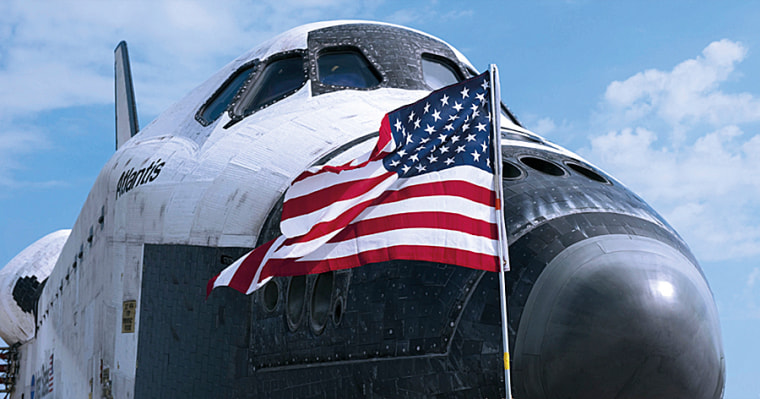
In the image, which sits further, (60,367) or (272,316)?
(60,367)

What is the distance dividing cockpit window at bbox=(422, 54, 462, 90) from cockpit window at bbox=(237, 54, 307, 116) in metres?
1.01

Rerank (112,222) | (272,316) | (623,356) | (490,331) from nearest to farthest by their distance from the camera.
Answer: (623,356) → (490,331) → (272,316) → (112,222)

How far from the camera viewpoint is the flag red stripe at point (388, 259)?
3.29 metres

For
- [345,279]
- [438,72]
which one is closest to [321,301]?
[345,279]

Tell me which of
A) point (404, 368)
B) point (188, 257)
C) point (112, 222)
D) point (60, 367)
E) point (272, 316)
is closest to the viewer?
point (404, 368)

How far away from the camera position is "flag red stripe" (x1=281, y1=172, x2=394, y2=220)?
12.7ft

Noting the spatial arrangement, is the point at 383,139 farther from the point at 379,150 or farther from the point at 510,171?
the point at 510,171

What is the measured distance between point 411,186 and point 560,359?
4.03ft

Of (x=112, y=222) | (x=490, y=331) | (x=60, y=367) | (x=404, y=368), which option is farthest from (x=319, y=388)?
(x=60, y=367)

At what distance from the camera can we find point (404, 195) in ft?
12.4

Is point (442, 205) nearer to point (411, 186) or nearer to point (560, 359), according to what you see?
point (411, 186)

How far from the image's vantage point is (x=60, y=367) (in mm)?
9203

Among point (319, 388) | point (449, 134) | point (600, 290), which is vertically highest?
point (449, 134)

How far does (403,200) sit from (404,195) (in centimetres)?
3
